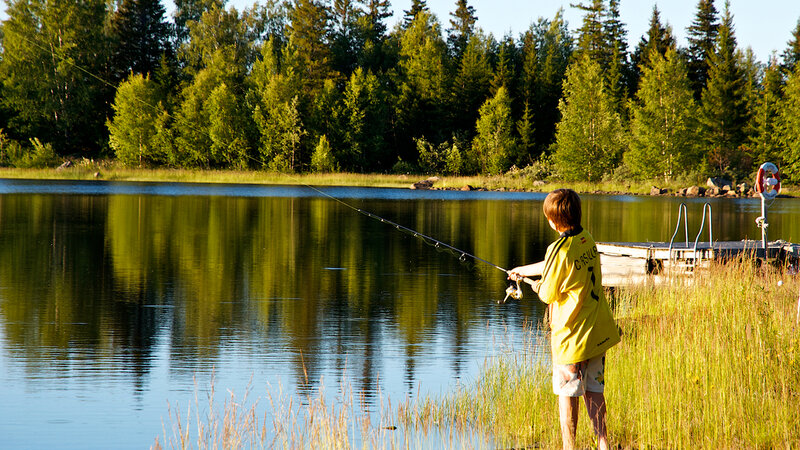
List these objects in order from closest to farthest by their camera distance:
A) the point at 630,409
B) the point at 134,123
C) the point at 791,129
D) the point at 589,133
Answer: the point at 630,409
the point at 791,129
the point at 589,133
the point at 134,123

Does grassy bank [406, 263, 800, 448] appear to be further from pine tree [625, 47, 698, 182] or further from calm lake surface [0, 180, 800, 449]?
pine tree [625, 47, 698, 182]

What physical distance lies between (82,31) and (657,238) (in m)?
66.2

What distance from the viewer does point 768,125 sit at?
64125 millimetres

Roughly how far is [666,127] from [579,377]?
2413 inches

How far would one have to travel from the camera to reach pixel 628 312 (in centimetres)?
1166

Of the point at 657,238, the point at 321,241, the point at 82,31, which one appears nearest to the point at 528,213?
the point at 657,238

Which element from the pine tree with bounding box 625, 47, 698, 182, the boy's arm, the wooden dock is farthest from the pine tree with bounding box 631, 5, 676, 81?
the boy's arm

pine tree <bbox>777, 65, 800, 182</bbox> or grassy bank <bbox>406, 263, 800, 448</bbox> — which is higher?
pine tree <bbox>777, 65, 800, 182</bbox>

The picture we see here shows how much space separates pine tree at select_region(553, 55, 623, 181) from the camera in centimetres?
6644

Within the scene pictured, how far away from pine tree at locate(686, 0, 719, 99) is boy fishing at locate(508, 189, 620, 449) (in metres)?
74.0

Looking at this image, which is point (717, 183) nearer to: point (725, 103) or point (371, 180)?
point (725, 103)

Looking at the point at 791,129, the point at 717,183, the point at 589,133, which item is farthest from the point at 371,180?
the point at 791,129

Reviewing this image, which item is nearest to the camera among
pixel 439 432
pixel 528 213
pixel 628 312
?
pixel 439 432

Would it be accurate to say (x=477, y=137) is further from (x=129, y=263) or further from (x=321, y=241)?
(x=129, y=263)
